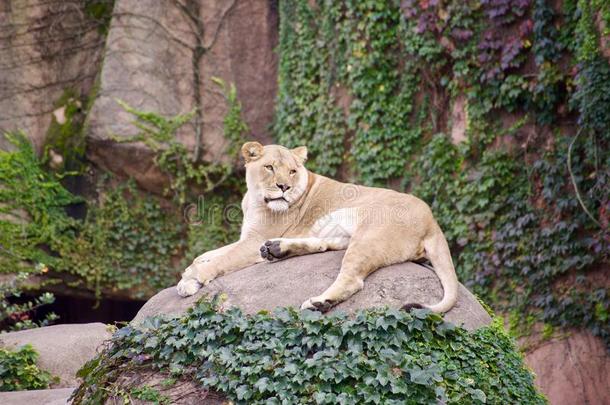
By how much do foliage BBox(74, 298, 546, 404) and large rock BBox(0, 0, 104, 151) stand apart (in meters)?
8.63

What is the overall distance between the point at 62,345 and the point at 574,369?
6.08 metres

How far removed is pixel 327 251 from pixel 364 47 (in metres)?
6.11

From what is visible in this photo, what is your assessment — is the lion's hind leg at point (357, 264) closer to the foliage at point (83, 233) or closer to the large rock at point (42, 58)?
the foliage at point (83, 233)

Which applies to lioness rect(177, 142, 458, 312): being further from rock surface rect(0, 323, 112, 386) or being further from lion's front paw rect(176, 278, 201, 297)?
rock surface rect(0, 323, 112, 386)

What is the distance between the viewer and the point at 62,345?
8.09 metres

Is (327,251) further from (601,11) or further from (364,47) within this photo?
(364,47)

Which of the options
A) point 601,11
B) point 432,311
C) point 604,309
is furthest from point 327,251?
point 601,11

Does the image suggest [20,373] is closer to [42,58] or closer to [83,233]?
[83,233]

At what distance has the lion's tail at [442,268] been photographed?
602 cm

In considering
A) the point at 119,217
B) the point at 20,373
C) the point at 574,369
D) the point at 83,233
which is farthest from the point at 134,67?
the point at 574,369

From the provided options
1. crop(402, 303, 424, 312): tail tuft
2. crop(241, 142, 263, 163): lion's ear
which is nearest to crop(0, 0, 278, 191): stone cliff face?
crop(241, 142, 263, 163): lion's ear

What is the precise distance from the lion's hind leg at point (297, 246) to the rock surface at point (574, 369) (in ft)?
13.9

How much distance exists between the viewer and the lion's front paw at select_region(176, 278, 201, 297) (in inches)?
254

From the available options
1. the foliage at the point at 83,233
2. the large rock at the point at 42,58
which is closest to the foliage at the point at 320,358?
the foliage at the point at 83,233
